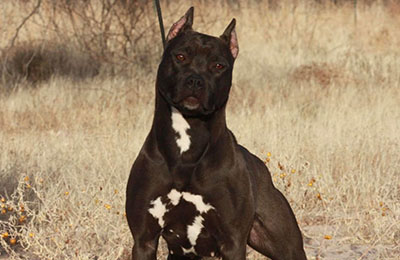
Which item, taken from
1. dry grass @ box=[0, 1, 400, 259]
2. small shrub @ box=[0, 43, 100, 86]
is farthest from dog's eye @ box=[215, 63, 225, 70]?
small shrub @ box=[0, 43, 100, 86]

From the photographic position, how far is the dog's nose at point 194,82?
3.57 meters

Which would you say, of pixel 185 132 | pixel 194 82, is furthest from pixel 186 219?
pixel 194 82

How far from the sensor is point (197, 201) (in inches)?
143

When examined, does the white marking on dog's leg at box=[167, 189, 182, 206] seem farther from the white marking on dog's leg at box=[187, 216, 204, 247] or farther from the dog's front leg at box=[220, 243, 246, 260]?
the dog's front leg at box=[220, 243, 246, 260]

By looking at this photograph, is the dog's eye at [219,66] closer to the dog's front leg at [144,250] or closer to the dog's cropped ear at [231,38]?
the dog's cropped ear at [231,38]

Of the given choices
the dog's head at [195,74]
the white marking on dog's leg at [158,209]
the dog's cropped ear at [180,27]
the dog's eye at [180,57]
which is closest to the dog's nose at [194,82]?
the dog's head at [195,74]

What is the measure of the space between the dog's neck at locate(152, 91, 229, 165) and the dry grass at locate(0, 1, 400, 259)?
1.11 meters

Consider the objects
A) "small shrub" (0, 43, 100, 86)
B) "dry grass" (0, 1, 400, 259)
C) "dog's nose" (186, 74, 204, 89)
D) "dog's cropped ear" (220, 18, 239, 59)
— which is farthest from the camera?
"small shrub" (0, 43, 100, 86)

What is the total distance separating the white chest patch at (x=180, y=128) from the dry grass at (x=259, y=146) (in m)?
1.12

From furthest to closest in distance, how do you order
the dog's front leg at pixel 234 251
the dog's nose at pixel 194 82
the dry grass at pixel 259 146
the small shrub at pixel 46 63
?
the small shrub at pixel 46 63
the dry grass at pixel 259 146
the dog's front leg at pixel 234 251
the dog's nose at pixel 194 82

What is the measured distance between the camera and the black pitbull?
3637 millimetres

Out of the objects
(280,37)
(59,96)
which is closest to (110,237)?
(59,96)

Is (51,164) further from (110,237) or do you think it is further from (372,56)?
(372,56)

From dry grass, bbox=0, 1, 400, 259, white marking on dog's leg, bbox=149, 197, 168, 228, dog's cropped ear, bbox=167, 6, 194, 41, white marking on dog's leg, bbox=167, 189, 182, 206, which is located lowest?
dry grass, bbox=0, 1, 400, 259
